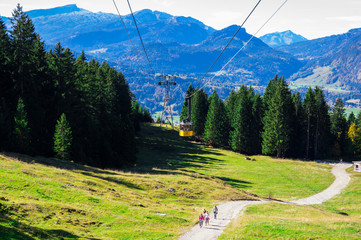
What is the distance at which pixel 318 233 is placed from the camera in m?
27.8

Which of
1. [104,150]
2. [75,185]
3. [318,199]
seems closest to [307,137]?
[318,199]

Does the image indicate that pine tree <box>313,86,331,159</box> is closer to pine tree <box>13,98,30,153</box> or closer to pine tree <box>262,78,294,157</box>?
pine tree <box>262,78,294,157</box>

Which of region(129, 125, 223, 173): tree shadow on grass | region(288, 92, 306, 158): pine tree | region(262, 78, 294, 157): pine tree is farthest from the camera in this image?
region(288, 92, 306, 158): pine tree

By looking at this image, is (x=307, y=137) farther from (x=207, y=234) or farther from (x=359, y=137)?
(x=207, y=234)

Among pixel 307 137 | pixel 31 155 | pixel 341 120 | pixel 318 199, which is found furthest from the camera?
pixel 341 120

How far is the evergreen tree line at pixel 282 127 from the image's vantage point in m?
97.4

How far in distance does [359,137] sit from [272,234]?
9567 centimetres

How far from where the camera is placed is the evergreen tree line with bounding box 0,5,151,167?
51.9m

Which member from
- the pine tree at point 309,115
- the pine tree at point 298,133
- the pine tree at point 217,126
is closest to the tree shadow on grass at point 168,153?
the pine tree at point 217,126

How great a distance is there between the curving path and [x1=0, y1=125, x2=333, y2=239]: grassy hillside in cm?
154

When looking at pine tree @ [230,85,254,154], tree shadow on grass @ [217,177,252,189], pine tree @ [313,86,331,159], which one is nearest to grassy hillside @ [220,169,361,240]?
tree shadow on grass @ [217,177,252,189]

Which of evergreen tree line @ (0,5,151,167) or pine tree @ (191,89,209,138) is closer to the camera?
evergreen tree line @ (0,5,151,167)

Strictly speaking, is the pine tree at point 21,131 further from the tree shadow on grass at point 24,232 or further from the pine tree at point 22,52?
the tree shadow on grass at point 24,232

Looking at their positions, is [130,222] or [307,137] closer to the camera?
[130,222]
